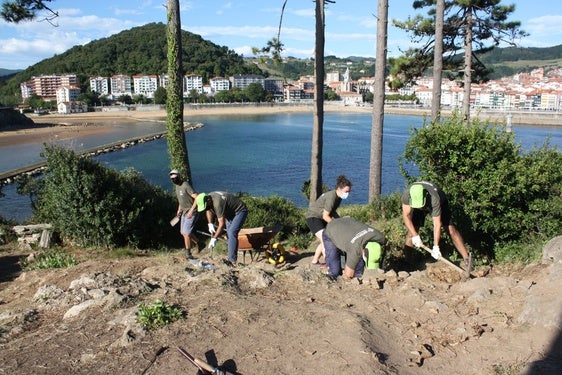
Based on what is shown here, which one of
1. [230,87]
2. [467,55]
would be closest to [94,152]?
[467,55]

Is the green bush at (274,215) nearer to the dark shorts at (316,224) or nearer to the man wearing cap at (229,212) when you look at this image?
the man wearing cap at (229,212)

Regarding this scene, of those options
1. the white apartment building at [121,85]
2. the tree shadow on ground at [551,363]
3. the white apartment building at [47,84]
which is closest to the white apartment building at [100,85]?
the white apartment building at [121,85]

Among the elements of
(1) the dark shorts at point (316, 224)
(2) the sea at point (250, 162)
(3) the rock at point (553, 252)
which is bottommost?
(2) the sea at point (250, 162)

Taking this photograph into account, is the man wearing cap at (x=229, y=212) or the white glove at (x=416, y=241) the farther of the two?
the man wearing cap at (x=229, y=212)

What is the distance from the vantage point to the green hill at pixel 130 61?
6791 inches

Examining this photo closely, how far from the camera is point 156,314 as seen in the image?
16.2ft

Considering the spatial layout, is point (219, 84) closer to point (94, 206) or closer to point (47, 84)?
point (47, 84)

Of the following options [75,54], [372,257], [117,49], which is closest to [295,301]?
[372,257]

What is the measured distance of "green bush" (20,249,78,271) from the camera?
863cm

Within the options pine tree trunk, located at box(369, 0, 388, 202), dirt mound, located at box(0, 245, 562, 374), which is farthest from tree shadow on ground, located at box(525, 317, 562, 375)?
pine tree trunk, located at box(369, 0, 388, 202)

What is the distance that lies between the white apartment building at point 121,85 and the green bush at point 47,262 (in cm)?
16070

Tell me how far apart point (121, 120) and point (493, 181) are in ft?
329

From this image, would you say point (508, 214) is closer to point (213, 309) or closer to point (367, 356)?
point (367, 356)

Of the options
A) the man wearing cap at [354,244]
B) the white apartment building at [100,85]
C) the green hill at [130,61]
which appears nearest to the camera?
the man wearing cap at [354,244]
